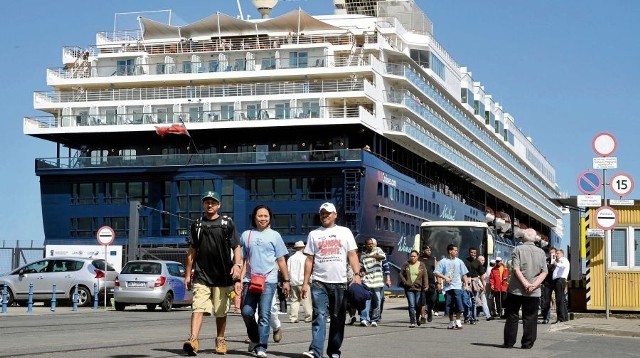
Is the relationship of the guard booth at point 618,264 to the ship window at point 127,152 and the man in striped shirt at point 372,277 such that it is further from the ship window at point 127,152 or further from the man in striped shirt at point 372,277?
the ship window at point 127,152

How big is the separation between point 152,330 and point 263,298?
7.16 meters

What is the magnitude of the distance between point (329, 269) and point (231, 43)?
51739mm

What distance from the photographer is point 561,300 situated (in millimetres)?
24906

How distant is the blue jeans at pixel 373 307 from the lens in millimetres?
22219

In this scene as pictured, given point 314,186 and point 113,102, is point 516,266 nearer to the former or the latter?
point 314,186

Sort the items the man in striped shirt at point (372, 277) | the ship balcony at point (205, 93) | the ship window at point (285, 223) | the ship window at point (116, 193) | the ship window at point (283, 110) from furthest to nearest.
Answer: the ship window at point (116, 193), the ship balcony at point (205, 93), the ship window at point (283, 110), the ship window at point (285, 223), the man in striped shirt at point (372, 277)

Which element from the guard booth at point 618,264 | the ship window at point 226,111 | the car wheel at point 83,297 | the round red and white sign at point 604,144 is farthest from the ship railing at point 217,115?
the round red and white sign at point 604,144

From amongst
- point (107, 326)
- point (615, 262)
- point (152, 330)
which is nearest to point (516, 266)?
point (152, 330)

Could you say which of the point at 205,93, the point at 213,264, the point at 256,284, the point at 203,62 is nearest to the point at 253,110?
the point at 205,93

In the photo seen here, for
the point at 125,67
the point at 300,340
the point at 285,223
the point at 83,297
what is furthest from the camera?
the point at 125,67

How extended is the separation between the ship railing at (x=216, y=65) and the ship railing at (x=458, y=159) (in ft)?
18.1

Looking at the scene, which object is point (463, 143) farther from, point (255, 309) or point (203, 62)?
point (255, 309)

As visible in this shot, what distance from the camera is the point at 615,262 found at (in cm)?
2600

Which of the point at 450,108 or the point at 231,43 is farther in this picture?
the point at 450,108
